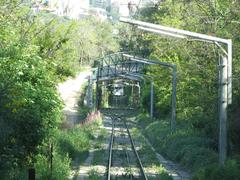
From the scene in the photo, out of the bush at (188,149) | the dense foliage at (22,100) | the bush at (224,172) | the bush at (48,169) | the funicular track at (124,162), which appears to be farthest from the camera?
the bush at (188,149)

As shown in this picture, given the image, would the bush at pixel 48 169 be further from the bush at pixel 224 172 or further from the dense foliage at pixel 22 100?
the bush at pixel 224 172

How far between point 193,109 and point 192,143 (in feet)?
28.0

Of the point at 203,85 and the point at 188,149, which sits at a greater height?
the point at 203,85

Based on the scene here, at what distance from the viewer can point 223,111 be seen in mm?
18719

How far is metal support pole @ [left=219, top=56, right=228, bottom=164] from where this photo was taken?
1848cm

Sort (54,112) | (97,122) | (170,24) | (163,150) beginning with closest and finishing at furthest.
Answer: (54,112)
(163,150)
(170,24)
(97,122)

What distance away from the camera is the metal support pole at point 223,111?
60.6 feet

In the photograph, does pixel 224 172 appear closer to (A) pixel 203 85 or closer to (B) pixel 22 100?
(B) pixel 22 100

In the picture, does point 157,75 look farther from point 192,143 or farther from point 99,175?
point 99,175

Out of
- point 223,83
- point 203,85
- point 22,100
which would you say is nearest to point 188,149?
point 203,85

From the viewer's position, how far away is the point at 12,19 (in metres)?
21.0

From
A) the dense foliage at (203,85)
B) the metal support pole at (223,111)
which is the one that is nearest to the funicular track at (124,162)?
the dense foliage at (203,85)

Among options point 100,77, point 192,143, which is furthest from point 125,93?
point 192,143

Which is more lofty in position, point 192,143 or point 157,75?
point 157,75
